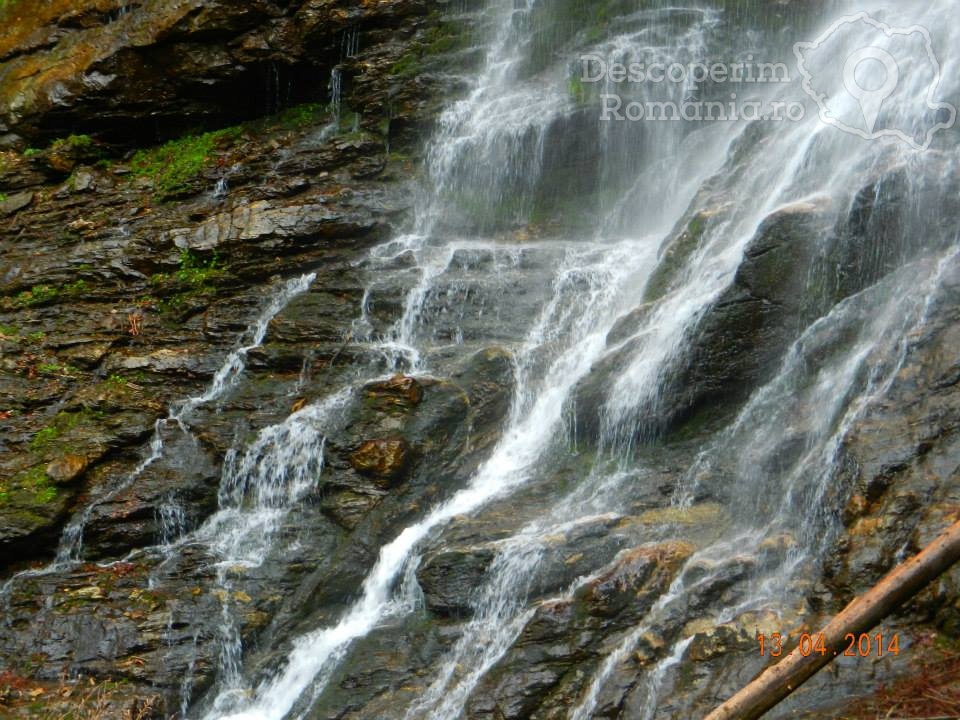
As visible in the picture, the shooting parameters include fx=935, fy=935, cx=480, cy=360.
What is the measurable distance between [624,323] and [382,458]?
323 centimetres

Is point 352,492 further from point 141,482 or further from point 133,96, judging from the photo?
point 133,96

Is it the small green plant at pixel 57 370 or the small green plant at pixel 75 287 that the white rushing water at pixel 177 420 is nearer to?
the small green plant at pixel 57 370

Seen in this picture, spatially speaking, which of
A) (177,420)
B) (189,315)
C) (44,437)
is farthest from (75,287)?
(177,420)

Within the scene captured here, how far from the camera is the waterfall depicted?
784 centimetres

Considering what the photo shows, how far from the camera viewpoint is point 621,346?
34.3 feet

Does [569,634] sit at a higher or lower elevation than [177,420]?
lower

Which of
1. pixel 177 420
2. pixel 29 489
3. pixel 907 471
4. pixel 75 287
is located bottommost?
pixel 29 489

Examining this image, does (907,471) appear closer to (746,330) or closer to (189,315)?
(746,330)

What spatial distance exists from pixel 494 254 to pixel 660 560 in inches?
269

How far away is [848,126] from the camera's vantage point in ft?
37.0

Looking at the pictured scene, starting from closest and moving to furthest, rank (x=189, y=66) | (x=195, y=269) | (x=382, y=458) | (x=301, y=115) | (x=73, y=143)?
(x=382, y=458) < (x=195, y=269) < (x=189, y=66) < (x=73, y=143) < (x=301, y=115)

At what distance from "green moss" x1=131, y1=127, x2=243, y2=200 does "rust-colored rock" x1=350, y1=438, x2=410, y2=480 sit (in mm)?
7549

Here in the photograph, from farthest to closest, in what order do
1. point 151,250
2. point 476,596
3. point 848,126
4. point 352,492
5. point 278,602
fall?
1. point 151,250
2. point 848,126
3. point 352,492
4. point 278,602
5. point 476,596

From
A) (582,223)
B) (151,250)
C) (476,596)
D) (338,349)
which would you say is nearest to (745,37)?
(582,223)
